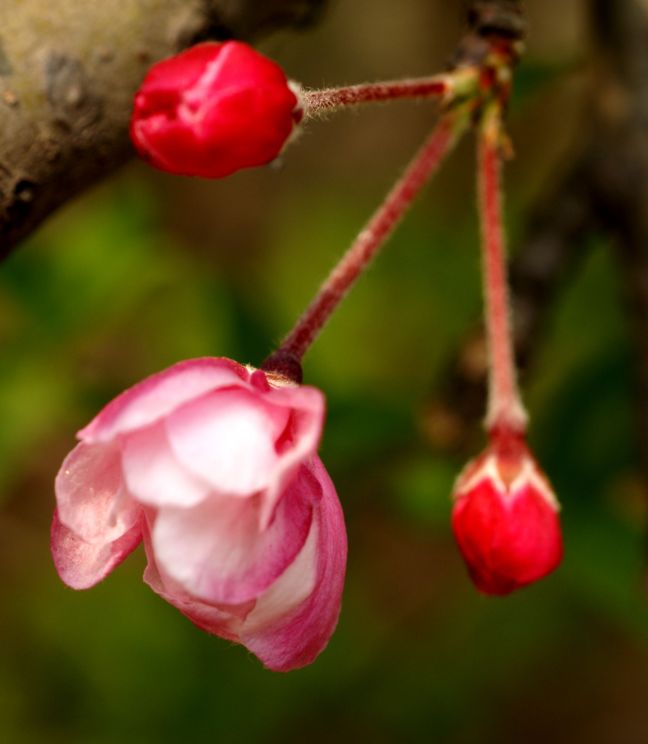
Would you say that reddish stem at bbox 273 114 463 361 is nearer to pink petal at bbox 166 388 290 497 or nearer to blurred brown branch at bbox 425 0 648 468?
pink petal at bbox 166 388 290 497

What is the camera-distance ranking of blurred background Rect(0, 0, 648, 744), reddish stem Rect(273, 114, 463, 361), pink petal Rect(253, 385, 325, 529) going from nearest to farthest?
1. pink petal Rect(253, 385, 325, 529)
2. reddish stem Rect(273, 114, 463, 361)
3. blurred background Rect(0, 0, 648, 744)

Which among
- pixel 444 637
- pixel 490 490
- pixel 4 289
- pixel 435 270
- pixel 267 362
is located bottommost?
pixel 444 637

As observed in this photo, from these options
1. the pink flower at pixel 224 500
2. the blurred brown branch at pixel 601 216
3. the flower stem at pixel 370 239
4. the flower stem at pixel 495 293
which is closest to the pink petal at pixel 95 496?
the pink flower at pixel 224 500

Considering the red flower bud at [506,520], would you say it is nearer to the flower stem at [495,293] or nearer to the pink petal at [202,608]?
the flower stem at [495,293]

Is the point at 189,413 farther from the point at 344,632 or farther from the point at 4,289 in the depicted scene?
the point at 344,632

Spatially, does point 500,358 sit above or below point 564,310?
above

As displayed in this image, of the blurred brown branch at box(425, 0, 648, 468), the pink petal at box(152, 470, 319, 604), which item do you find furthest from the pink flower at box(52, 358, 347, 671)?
the blurred brown branch at box(425, 0, 648, 468)

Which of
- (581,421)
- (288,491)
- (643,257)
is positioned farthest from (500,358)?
(581,421)
